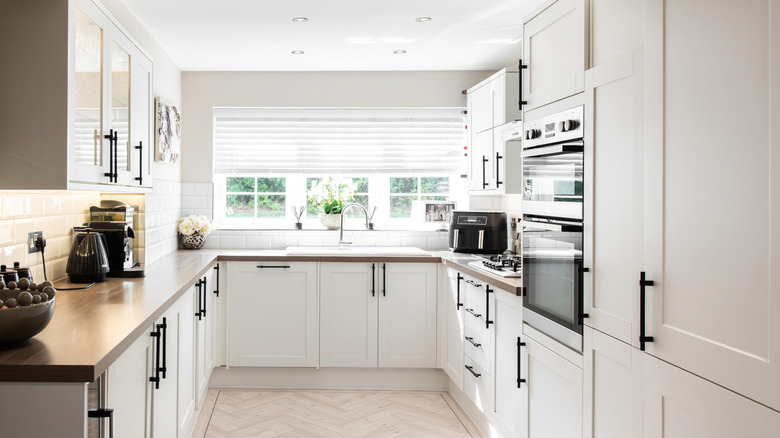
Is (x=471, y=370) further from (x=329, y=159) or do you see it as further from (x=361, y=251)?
(x=329, y=159)

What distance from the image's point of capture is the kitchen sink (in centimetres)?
382

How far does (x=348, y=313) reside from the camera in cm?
378

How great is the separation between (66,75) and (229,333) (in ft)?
7.54

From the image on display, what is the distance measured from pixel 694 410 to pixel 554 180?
1033mm

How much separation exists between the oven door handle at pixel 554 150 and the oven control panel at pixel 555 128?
0.02 m

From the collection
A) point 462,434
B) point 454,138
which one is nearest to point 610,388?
point 462,434

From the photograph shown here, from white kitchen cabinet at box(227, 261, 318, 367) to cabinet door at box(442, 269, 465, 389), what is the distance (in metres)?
0.94

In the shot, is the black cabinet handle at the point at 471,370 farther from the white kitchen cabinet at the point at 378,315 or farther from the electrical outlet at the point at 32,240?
the electrical outlet at the point at 32,240

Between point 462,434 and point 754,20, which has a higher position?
point 754,20

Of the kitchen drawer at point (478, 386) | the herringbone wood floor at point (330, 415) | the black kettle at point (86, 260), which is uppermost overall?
the black kettle at point (86, 260)

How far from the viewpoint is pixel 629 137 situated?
164 cm

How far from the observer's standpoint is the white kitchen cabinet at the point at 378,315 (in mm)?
3773

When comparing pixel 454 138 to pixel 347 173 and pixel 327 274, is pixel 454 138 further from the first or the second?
pixel 327 274

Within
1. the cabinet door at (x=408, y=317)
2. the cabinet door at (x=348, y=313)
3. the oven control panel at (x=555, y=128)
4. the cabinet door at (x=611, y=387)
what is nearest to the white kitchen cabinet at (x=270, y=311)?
the cabinet door at (x=348, y=313)
